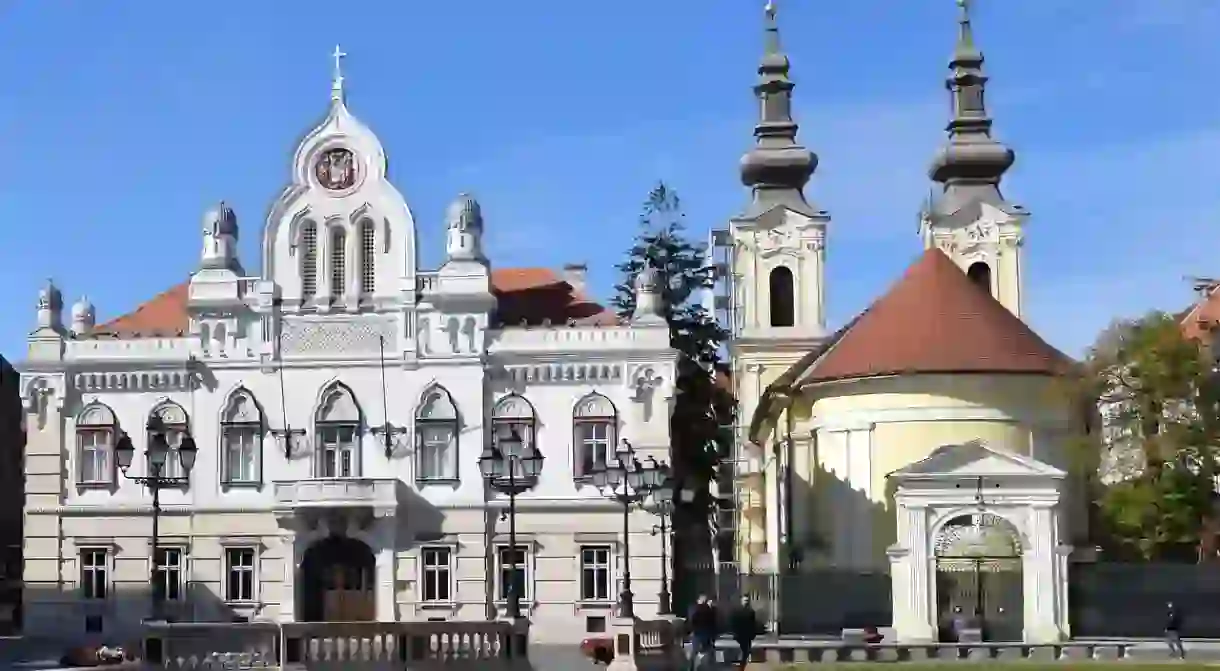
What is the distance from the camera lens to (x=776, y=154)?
7169cm

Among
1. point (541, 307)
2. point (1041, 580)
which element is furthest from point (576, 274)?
point (1041, 580)

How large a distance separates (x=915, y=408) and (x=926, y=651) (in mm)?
12385

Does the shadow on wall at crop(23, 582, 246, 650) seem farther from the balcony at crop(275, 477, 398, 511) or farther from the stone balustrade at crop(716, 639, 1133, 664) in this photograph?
the stone balustrade at crop(716, 639, 1133, 664)

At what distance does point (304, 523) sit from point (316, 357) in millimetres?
4577

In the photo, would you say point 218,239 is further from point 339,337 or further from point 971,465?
point 971,465

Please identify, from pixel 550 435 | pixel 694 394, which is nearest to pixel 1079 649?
pixel 550 435

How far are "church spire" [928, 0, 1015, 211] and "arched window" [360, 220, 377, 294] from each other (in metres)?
27.5

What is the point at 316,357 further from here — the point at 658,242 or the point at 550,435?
the point at 658,242

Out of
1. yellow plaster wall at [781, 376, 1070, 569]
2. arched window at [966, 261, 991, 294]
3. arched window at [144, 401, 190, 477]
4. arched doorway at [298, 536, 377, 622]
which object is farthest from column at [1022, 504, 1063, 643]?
arched window at [966, 261, 991, 294]

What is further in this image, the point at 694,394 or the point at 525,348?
the point at 694,394

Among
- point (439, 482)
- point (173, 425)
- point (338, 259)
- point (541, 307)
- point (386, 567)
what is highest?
point (338, 259)

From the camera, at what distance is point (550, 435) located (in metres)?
50.9

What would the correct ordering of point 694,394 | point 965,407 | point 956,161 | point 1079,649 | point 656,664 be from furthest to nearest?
point 956,161 < point 694,394 < point 965,407 < point 1079,649 < point 656,664

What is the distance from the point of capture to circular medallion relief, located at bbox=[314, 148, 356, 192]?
171 feet
